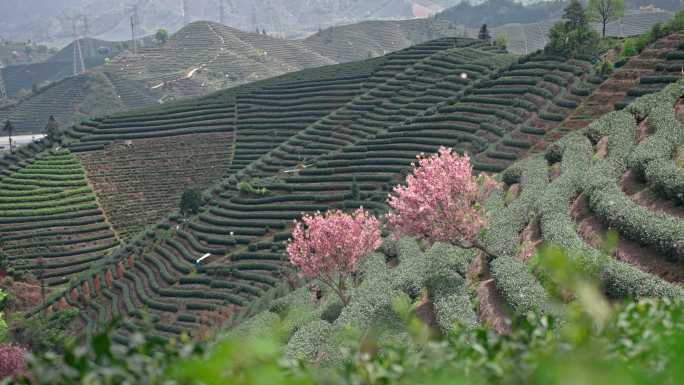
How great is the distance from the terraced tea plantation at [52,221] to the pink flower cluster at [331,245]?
43196 mm

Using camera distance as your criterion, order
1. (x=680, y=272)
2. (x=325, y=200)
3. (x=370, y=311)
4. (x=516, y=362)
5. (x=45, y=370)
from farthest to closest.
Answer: (x=325, y=200) < (x=370, y=311) < (x=680, y=272) < (x=516, y=362) < (x=45, y=370)

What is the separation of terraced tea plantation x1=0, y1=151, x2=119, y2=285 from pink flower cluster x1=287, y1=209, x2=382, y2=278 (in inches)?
1701

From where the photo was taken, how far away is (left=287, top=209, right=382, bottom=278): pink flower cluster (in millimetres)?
34719

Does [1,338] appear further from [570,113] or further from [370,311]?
[570,113]

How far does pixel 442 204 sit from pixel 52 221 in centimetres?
6242

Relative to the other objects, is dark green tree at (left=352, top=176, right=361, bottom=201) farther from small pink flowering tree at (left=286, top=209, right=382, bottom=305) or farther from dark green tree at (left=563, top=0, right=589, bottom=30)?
dark green tree at (left=563, top=0, right=589, bottom=30)

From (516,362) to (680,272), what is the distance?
54.6 ft

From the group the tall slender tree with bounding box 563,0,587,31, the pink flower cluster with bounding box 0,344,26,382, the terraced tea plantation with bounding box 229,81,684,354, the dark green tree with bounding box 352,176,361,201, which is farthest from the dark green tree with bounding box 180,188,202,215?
the tall slender tree with bounding box 563,0,587,31

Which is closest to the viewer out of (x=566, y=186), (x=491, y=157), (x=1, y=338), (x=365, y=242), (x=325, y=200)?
(x=566, y=186)

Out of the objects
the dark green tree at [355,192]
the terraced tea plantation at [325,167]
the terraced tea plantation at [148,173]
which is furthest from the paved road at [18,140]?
the dark green tree at [355,192]

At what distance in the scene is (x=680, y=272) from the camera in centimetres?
2250

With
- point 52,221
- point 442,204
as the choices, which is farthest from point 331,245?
point 52,221

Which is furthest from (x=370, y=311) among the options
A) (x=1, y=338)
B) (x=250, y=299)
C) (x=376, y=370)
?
(x=1, y=338)

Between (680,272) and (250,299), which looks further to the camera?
(250,299)
